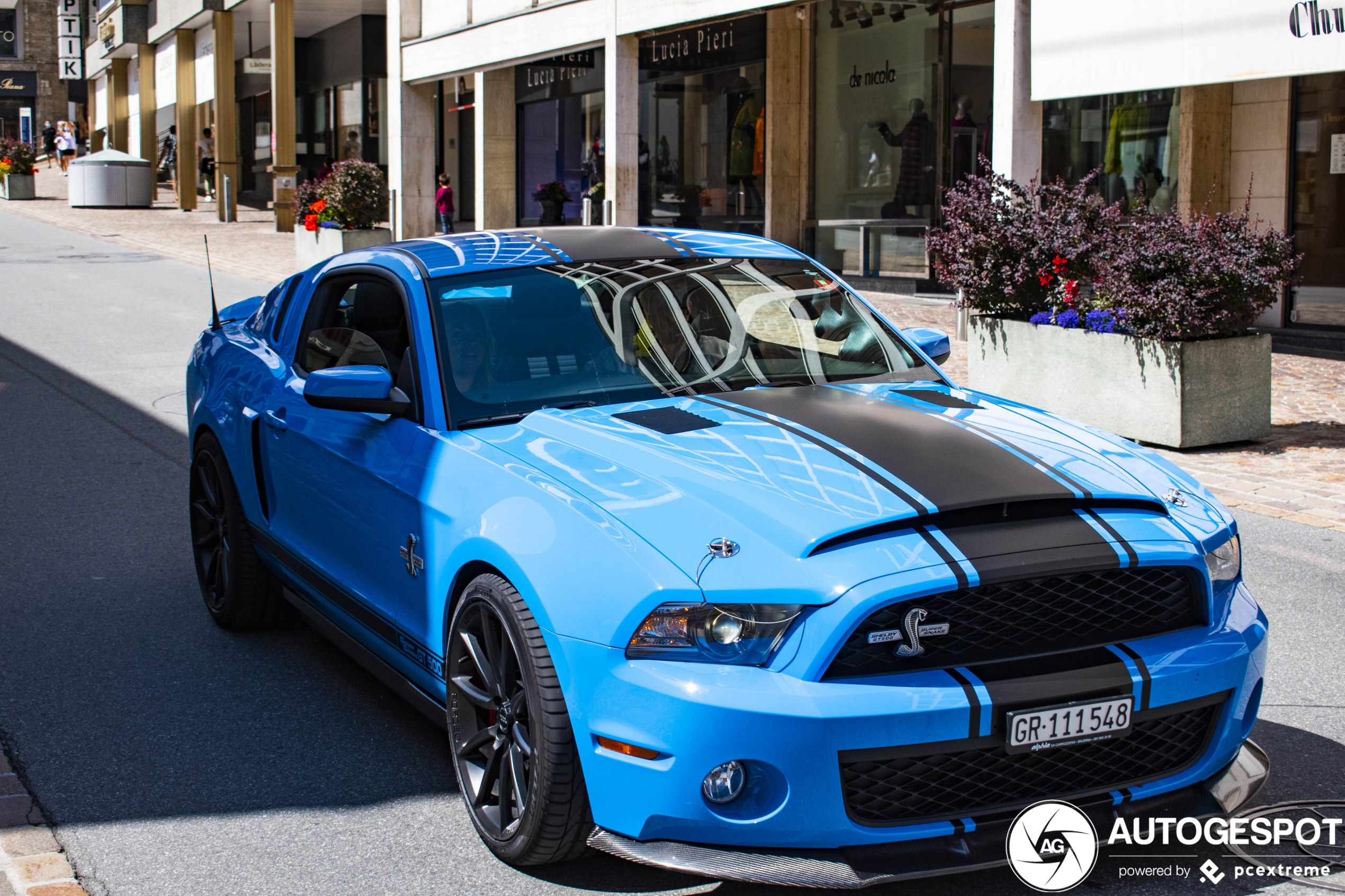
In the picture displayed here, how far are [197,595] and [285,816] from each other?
252 cm

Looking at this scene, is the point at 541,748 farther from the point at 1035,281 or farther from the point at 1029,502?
the point at 1035,281

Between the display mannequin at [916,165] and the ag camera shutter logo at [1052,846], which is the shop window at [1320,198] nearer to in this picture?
the display mannequin at [916,165]

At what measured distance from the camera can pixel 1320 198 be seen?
15.3m

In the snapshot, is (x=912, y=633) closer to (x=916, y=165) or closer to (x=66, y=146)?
(x=916, y=165)

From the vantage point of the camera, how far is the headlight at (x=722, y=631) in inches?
118

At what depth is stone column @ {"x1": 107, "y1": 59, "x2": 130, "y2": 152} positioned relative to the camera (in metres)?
58.5

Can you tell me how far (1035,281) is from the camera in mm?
10656

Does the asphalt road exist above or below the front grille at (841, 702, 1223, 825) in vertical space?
below

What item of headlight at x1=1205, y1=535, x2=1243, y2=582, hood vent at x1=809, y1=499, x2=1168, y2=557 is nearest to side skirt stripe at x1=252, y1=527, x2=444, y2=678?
hood vent at x1=809, y1=499, x2=1168, y2=557

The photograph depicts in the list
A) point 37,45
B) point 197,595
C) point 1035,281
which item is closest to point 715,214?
point 1035,281

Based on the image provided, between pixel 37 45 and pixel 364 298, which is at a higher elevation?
pixel 37 45

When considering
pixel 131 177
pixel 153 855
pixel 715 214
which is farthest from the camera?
pixel 131 177

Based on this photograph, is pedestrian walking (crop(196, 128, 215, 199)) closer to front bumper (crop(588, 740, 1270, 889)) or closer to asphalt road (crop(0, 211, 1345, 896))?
asphalt road (crop(0, 211, 1345, 896))

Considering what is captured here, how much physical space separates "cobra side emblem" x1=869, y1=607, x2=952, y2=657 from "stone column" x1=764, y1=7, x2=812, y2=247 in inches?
818
